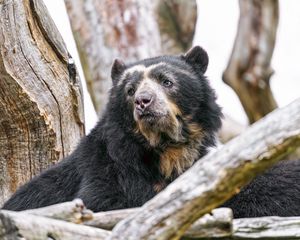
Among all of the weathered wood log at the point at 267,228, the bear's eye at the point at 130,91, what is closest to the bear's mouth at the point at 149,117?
the bear's eye at the point at 130,91

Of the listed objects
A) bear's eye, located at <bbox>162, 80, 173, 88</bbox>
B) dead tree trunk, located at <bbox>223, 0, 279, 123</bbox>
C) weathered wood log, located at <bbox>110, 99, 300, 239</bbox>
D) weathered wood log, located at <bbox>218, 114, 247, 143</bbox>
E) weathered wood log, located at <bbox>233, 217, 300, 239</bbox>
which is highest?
dead tree trunk, located at <bbox>223, 0, 279, 123</bbox>

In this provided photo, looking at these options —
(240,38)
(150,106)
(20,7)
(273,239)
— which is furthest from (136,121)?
(240,38)

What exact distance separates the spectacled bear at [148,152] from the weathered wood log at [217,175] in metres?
2.68

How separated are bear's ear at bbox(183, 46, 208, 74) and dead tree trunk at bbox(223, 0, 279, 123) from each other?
2.89 m

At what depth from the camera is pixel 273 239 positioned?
4.97 metres

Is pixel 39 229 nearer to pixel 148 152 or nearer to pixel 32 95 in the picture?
pixel 32 95

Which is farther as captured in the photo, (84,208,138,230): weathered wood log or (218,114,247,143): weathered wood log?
(218,114,247,143): weathered wood log

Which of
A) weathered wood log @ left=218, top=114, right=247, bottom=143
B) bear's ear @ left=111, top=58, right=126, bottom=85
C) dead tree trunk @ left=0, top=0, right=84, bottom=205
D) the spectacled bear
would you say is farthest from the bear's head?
weathered wood log @ left=218, top=114, right=247, bottom=143

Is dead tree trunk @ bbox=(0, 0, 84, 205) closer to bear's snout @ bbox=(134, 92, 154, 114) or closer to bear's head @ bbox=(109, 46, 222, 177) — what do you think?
bear's head @ bbox=(109, 46, 222, 177)

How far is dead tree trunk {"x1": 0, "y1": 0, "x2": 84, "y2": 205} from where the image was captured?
6.79 metres

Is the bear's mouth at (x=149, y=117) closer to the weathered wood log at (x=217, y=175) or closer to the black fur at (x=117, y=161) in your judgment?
the black fur at (x=117, y=161)

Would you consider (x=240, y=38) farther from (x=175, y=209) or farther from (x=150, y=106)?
(x=175, y=209)

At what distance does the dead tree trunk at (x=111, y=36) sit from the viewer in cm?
1147

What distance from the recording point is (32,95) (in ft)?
23.0
